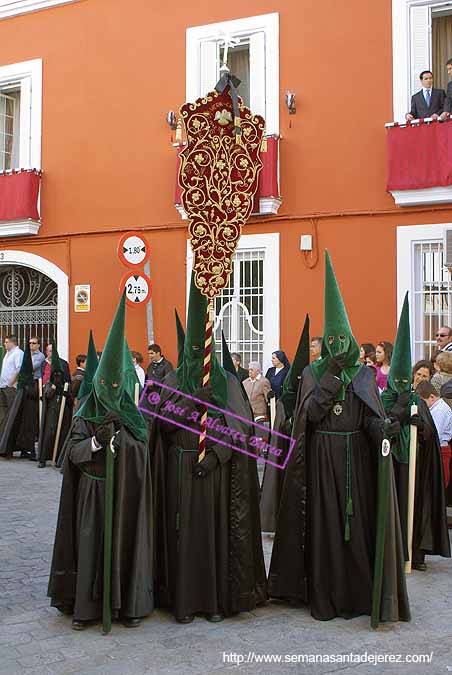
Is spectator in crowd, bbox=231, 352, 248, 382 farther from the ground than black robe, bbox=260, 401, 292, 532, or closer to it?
farther from the ground

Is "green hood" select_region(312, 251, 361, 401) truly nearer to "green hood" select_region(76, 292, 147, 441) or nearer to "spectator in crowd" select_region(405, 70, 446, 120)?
"green hood" select_region(76, 292, 147, 441)

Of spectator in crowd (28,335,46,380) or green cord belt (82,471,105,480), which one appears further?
spectator in crowd (28,335,46,380)

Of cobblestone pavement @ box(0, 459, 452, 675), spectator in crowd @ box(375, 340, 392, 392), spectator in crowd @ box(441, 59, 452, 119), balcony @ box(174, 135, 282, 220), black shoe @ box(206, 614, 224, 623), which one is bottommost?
cobblestone pavement @ box(0, 459, 452, 675)

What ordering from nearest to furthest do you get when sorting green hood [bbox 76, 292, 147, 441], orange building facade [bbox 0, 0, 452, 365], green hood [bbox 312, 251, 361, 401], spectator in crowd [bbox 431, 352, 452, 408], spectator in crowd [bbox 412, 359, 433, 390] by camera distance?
green hood [bbox 76, 292, 147, 441] → green hood [bbox 312, 251, 361, 401] → spectator in crowd [bbox 412, 359, 433, 390] → spectator in crowd [bbox 431, 352, 452, 408] → orange building facade [bbox 0, 0, 452, 365]

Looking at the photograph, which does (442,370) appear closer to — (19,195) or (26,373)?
(26,373)

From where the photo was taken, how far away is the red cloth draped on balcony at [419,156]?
456 inches

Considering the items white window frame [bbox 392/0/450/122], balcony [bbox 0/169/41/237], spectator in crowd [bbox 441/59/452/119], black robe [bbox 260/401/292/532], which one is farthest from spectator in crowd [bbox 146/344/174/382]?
spectator in crowd [bbox 441/59/452/119]

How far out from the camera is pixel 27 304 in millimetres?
16016

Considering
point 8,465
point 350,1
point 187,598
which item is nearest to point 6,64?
point 350,1

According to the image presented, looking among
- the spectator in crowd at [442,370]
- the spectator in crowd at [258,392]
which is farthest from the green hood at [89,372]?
the spectator in crowd at [258,392]

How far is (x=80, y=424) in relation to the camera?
556 centimetres

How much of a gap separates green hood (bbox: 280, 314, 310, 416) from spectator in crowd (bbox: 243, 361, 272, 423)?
383cm

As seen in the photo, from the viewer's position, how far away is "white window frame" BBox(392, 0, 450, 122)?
1216 centimetres

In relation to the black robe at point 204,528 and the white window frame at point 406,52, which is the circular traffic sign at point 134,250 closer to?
the white window frame at point 406,52
